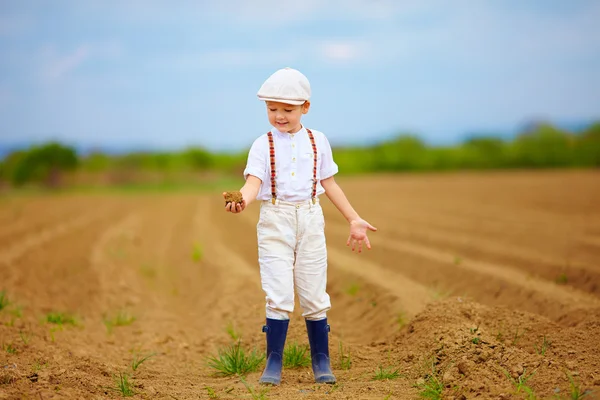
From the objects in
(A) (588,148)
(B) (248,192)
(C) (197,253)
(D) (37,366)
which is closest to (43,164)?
(A) (588,148)

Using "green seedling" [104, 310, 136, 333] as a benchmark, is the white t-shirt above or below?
above

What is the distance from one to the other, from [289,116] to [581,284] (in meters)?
4.95

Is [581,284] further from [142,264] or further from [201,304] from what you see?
[142,264]

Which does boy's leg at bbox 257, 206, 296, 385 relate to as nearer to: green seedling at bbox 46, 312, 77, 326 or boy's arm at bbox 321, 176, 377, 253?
boy's arm at bbox 321, 176, 377, 253

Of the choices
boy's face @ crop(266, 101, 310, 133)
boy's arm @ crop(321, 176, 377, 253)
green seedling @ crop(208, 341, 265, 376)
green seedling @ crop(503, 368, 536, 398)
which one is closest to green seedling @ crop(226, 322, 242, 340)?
green seedling @ crop(208, 341, 265, 376)

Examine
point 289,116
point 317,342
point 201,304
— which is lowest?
point 201,304

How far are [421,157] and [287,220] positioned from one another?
156 ft

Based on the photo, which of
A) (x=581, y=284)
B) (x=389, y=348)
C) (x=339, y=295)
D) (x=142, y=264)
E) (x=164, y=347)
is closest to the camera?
(x=389, y=348)

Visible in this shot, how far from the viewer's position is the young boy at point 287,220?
4227 mm

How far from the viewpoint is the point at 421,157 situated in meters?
50.8

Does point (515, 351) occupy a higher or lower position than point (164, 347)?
higher

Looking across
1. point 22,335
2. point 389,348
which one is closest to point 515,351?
point 389,348

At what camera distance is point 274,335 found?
14.1 ft

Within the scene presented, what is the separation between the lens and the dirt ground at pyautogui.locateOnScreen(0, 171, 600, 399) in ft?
13.3
